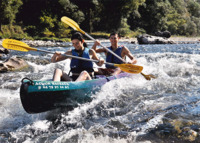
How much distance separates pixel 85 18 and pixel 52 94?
31.0 meters

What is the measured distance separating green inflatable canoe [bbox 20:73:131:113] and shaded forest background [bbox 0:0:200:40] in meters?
19.5

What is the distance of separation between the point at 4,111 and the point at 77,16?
1030 inches

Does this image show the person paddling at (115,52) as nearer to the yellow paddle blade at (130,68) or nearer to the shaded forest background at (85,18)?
the yellow paddle blade at (130,68)

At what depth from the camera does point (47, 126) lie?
316 centimetres

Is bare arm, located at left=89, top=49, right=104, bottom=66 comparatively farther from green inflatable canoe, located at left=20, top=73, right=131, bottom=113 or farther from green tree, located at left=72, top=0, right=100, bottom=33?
green tree, located at left=72, top=0, right=100, bottom=33

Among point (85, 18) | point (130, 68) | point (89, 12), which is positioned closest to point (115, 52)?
point (130, 68)

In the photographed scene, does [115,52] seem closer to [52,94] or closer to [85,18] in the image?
[52,94]

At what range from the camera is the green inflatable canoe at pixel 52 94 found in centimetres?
301

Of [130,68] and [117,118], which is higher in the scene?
[130,68]

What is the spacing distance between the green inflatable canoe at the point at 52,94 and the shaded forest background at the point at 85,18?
19459 mm

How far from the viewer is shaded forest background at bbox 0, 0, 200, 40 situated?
23547mm

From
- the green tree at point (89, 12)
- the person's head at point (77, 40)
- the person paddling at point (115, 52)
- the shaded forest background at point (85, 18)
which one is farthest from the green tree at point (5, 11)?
the person's head at point (77, 40)

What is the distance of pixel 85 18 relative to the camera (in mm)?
32906

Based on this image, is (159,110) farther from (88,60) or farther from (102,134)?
(88,60)
